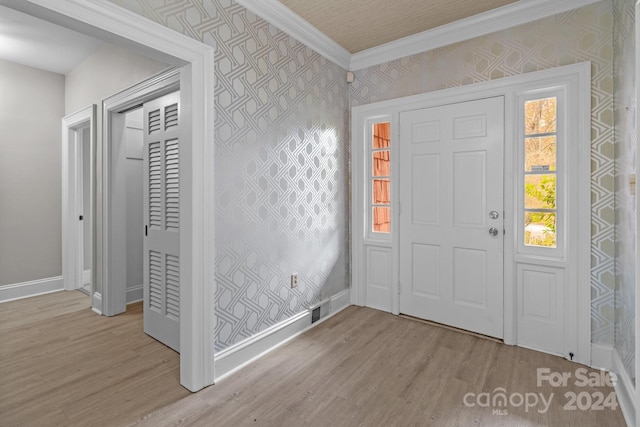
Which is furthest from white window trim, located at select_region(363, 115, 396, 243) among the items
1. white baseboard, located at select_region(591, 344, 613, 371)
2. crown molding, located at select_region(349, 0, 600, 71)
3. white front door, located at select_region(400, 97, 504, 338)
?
white baseboard, located at select_region(591, 344, 613, 371)

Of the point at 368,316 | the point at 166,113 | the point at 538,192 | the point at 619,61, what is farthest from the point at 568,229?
the point at 166,113

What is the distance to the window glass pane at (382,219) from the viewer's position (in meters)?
3.32

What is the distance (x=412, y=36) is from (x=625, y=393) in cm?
294

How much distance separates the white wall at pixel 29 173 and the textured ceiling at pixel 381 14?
341 cm

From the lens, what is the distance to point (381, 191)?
3.36 metres

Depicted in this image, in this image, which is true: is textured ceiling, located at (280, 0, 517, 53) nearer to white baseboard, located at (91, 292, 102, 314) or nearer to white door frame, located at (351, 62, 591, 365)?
white door frame, located at (351, 62, 591, 365)

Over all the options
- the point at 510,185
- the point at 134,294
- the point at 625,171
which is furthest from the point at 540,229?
the point at 134,294

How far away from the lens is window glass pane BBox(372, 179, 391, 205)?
10.9ft

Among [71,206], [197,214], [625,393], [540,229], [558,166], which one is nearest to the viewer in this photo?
[625,393]

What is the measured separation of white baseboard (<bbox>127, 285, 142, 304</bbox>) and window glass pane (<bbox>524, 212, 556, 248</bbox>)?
12.8 feet

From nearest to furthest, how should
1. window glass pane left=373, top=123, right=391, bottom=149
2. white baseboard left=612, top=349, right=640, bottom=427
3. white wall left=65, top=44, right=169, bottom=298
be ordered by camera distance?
white baseboard left=612, top=349, right=640, bottom=427 → white wall left=65, top=44, right=169, bottom=298 → window glass pane left=373, top=123, right=391, bottom=149

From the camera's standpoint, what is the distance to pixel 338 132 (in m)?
3.36

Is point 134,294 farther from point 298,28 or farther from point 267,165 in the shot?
point 298,28

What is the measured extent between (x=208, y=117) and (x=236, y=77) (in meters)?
0.42
